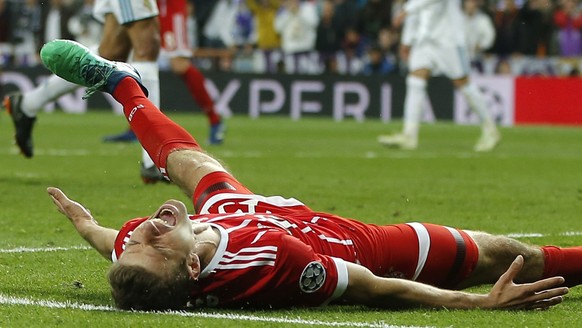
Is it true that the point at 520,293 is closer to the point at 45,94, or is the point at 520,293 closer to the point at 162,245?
the point at 162,245

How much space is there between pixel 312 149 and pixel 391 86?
25.8 feet

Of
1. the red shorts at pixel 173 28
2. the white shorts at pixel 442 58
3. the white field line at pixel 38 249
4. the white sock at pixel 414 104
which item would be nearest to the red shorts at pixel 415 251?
the white field line at pixel 38 249

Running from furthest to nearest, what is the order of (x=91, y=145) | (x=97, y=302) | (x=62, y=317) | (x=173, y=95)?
(x=173, y=95)
(x=91, y=145)
(x=97, y=302)
(x=62, y=317)

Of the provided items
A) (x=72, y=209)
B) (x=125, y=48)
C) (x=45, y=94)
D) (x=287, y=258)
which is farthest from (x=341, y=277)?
(x=45, y=94)

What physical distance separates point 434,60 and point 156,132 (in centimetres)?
955

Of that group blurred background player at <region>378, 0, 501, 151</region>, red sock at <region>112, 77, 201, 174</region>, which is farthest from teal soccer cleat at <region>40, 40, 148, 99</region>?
blurred background player at <region>378, 0, 501, 151</region>

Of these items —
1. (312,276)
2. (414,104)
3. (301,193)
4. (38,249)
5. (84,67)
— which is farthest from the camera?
(414,104)

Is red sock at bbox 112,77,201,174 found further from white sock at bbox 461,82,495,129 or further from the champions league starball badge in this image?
white sock at bbox 461,82,495,129

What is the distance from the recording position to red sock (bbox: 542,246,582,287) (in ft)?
18.1

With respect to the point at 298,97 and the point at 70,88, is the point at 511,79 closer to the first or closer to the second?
the point at 298,97

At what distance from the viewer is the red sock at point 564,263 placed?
5.50 metres

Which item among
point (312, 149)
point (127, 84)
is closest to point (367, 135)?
point (312, 149)

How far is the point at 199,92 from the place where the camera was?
14594mm

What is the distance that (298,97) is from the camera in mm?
22969
